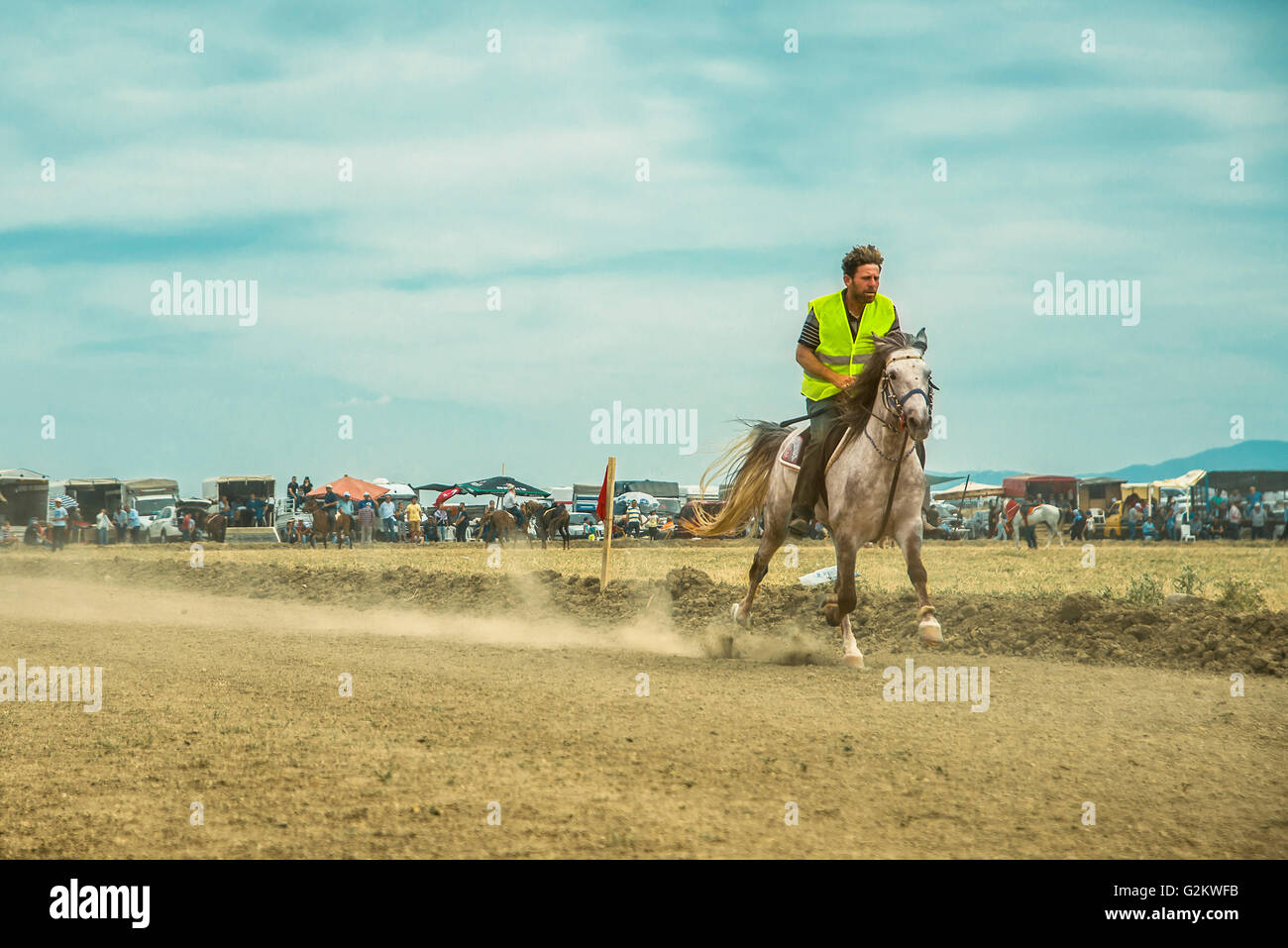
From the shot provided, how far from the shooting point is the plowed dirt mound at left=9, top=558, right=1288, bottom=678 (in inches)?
404

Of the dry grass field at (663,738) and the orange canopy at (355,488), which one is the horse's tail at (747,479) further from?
the orange canopy at (355,488)

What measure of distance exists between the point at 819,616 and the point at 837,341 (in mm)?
4002

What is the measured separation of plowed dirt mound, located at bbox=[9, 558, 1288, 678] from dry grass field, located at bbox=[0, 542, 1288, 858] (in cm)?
4

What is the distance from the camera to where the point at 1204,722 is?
7.41m

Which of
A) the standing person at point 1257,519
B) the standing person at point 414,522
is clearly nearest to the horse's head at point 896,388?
the standing person at point 414,522

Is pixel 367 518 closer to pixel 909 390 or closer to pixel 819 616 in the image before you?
pixel 819 616

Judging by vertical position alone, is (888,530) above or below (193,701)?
above

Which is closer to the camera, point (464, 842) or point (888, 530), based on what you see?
point (464, 842)

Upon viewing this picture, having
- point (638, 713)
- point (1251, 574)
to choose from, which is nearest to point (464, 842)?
point (638, 713)

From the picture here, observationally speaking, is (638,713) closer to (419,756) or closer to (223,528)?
(419,756)

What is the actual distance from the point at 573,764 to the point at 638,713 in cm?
154

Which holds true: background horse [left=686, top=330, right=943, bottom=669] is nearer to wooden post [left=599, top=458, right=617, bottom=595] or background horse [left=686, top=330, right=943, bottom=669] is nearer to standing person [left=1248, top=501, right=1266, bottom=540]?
wooden post [left=599, top=458, right=617, bottom=595]

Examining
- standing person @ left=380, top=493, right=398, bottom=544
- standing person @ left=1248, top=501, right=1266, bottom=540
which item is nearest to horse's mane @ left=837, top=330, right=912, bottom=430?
standing person @ left=380, top=493, right=398, bottom=544

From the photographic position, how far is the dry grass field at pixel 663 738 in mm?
4836
